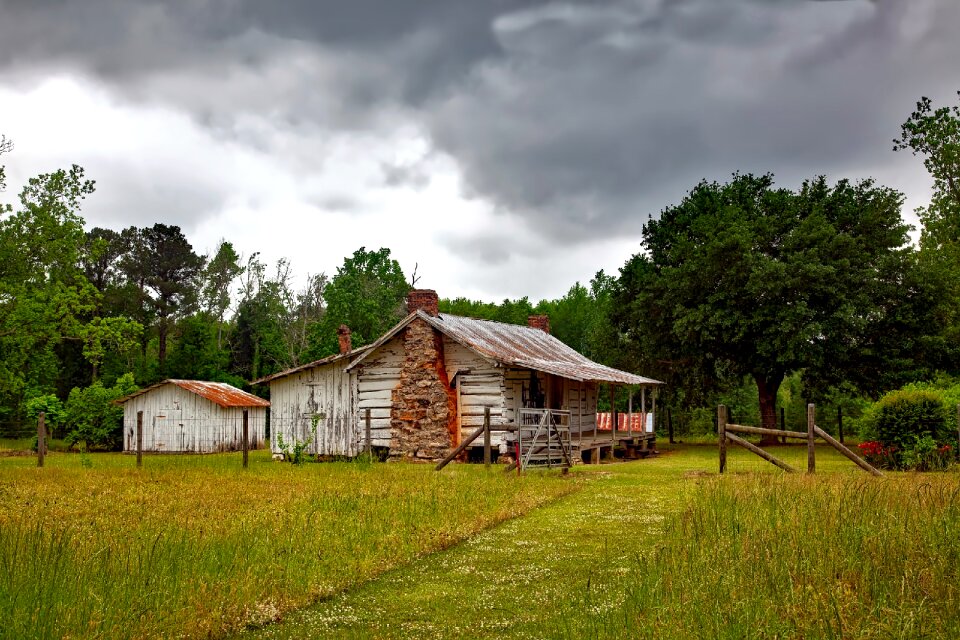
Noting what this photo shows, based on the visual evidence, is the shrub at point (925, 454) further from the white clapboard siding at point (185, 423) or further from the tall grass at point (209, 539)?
the white clapboard siding at point (185, 423)

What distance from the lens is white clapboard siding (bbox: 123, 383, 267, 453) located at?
43438mm

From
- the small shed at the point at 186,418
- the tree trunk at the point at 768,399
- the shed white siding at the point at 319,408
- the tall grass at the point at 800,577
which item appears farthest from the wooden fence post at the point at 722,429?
the small shed at the point at 186,418

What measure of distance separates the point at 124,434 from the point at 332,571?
134 feet

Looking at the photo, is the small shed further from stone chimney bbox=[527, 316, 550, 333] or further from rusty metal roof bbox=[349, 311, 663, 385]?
stone chimney bbox=[527, 316, 550, 333]

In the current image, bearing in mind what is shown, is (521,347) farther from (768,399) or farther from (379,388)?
(768,399)

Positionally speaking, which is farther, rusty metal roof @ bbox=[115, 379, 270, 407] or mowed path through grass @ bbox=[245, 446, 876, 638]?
rusty metal roof @ bbox=[115, 379, 270, 407]

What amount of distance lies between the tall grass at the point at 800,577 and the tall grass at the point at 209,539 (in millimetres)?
3224

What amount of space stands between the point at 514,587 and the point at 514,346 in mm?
25049

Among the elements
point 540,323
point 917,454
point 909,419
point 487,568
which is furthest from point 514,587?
point 540,323

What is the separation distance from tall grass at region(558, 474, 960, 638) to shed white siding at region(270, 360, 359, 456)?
21869 millimetres

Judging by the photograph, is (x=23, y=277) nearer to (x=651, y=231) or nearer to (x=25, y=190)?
(x=25, y=190)

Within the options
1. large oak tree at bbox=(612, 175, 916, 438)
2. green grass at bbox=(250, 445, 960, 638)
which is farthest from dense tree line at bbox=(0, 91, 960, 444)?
green grass at bbox=(250, 445, 960, 638)

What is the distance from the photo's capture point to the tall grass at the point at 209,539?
7391mm

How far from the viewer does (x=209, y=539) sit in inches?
408
